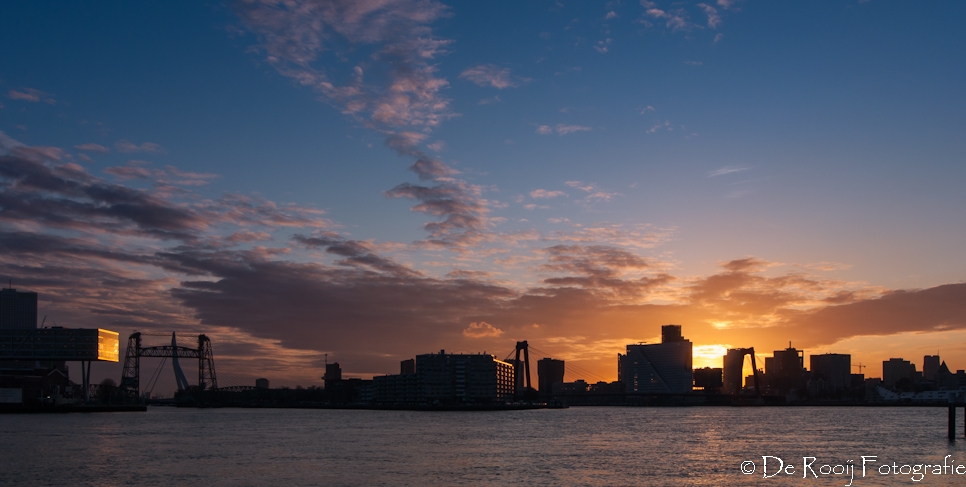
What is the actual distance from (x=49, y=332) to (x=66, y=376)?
22.2 metres

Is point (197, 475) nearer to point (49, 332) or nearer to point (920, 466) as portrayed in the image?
point (920, 466)

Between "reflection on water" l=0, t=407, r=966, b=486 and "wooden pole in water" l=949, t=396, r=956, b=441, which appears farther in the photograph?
"wooden pole in water" l=949, t=396, r=956, b=441

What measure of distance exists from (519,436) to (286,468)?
32.9 m

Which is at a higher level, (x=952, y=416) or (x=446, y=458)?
(x=952, y=416)

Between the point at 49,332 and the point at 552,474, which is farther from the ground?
the point at 49,332

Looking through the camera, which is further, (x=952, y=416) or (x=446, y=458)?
(x=952, y=416)

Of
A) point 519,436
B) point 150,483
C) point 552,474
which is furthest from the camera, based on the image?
point 519,436

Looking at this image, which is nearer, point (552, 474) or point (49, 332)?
point (552, 474)

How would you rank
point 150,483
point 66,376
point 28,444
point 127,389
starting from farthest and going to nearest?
1. point 127,389
2. point 66,376
3. point 28,444
4. point 150,483

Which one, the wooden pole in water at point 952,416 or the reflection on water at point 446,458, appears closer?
the reflection on water at point 446,458

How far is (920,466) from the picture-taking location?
4431cm

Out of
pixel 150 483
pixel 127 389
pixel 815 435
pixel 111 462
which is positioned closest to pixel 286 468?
pixel 150 483

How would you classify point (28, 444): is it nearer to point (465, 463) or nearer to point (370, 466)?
point (370, 466)

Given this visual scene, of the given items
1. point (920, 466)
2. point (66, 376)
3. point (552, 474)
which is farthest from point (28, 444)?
point (66, 376)
